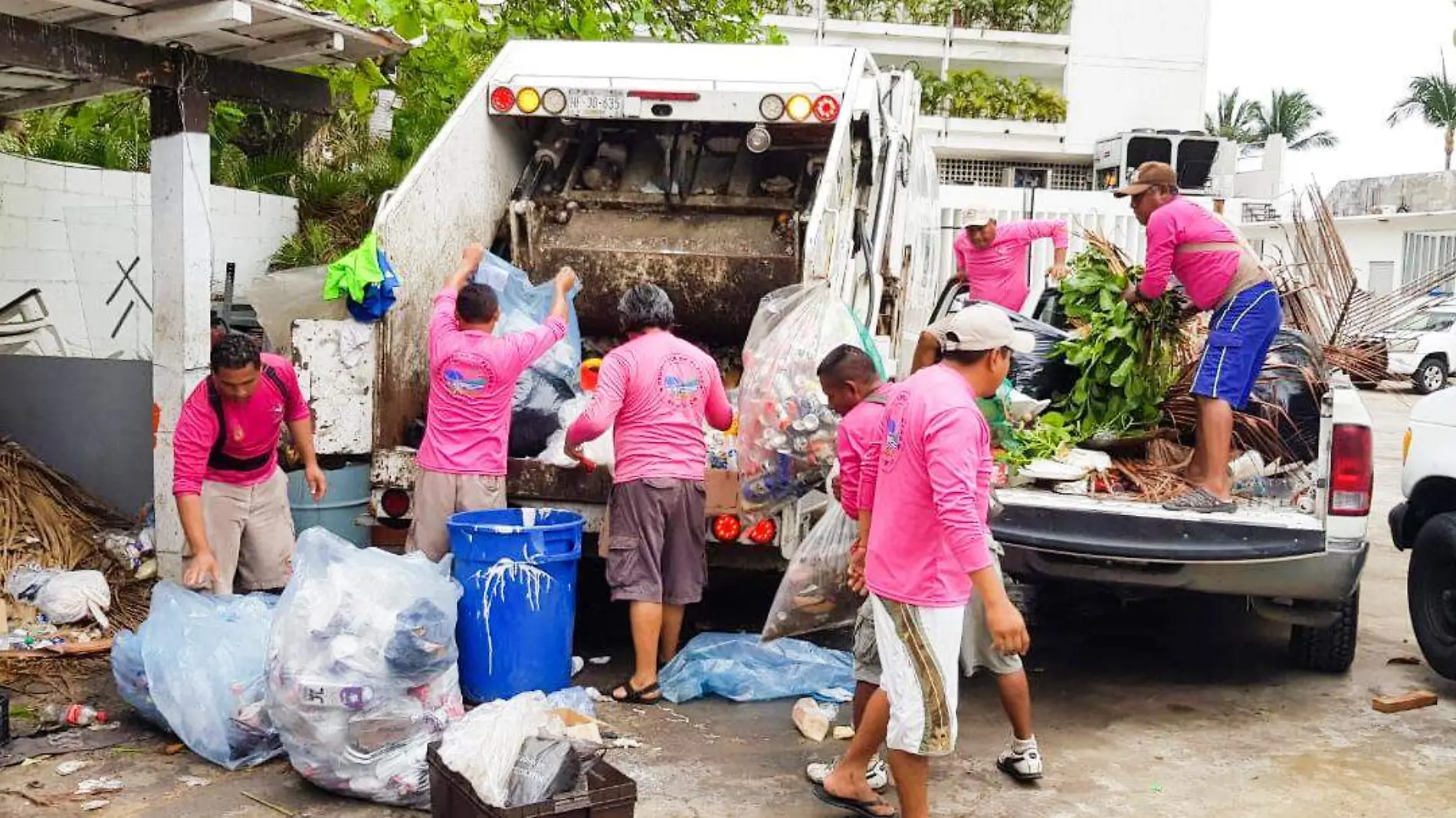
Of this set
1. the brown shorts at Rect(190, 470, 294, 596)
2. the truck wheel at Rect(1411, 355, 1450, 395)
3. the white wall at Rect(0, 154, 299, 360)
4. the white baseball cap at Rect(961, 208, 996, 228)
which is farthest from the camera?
the truck wheel at Rect(1411, 355, 1450, 395)

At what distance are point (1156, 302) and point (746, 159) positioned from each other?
1.98 m

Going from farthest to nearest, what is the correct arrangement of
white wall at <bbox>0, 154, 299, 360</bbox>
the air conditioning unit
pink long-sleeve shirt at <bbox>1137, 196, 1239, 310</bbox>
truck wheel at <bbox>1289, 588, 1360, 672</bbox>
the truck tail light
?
the air conditioning unit → white wall at <bbox>0, 154, 299, 360</bbox> → the truck tail light → truck wheel at <bbox>1289, 588, 1360, 672</bbox> → pink long-sleeve shirt at <bbox>1137, 196, 1239, 310</bbox>

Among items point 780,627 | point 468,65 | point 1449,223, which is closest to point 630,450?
point 780,627

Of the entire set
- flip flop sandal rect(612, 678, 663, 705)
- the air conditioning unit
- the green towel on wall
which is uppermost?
the air conditioning unit

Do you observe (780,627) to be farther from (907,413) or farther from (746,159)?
(746,159)

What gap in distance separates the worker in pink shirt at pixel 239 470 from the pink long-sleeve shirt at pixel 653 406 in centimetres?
100

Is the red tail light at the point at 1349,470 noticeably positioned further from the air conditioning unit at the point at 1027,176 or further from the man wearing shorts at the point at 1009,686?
the air conditioning unit at the point at 1027,176

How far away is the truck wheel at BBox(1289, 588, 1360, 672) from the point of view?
4879mm

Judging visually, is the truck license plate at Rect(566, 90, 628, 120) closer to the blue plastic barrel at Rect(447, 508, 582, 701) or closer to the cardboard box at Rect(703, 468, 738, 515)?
the cardboard box at Rect(703, 468, 738, 515)

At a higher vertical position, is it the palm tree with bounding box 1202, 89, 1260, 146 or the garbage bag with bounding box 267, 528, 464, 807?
the palm tree with bounding box 1202, 89, 1260, 146

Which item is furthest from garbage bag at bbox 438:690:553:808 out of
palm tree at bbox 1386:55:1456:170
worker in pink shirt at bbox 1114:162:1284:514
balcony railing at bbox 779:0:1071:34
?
palm tree at bbox 1386:55:1456:170

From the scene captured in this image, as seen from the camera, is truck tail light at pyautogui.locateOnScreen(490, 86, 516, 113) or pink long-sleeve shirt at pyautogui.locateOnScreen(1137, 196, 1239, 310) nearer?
pink long-sleeve shirt at pyautogui.locateOnScreen(1137, 196, 1239, 310)

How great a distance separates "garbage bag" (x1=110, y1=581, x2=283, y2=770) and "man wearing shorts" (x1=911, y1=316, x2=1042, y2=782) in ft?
6.76

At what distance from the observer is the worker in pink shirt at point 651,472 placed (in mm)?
4559
